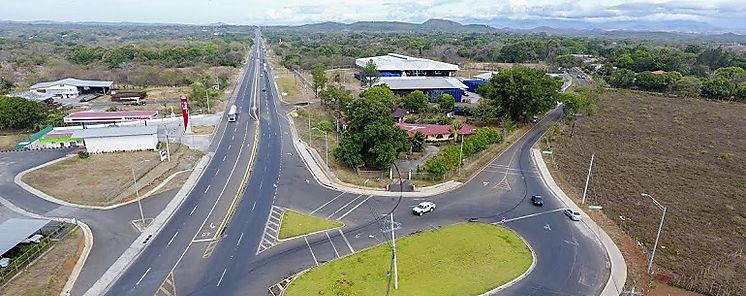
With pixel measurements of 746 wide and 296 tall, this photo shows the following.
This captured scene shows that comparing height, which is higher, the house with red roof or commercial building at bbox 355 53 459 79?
commercial building at bbox 355 53 459 79

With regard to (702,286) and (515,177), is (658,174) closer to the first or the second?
(515,177)

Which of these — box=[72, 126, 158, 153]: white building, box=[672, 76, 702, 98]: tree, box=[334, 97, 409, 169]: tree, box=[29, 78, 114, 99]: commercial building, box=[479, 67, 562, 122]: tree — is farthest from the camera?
box=[672, 76, 702, 98]: tree

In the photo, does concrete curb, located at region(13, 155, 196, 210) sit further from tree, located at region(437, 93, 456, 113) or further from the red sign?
tree, located at region(437, 93, 456, 113)

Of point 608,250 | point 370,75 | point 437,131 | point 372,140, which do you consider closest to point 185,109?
point 372,140

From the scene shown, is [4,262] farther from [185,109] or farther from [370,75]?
[370,75]

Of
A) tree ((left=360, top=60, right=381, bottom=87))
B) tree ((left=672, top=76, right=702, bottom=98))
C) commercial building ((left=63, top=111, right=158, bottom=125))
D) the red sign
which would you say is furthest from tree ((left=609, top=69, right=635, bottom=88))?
commercial building ((left=63, top=111, right=158, bottom=125))

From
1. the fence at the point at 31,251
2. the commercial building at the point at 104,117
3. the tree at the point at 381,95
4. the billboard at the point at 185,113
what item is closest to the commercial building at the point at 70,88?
the commercial building at the point at 104,117

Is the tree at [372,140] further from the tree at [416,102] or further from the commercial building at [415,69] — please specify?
the commercial building at [415,69]
